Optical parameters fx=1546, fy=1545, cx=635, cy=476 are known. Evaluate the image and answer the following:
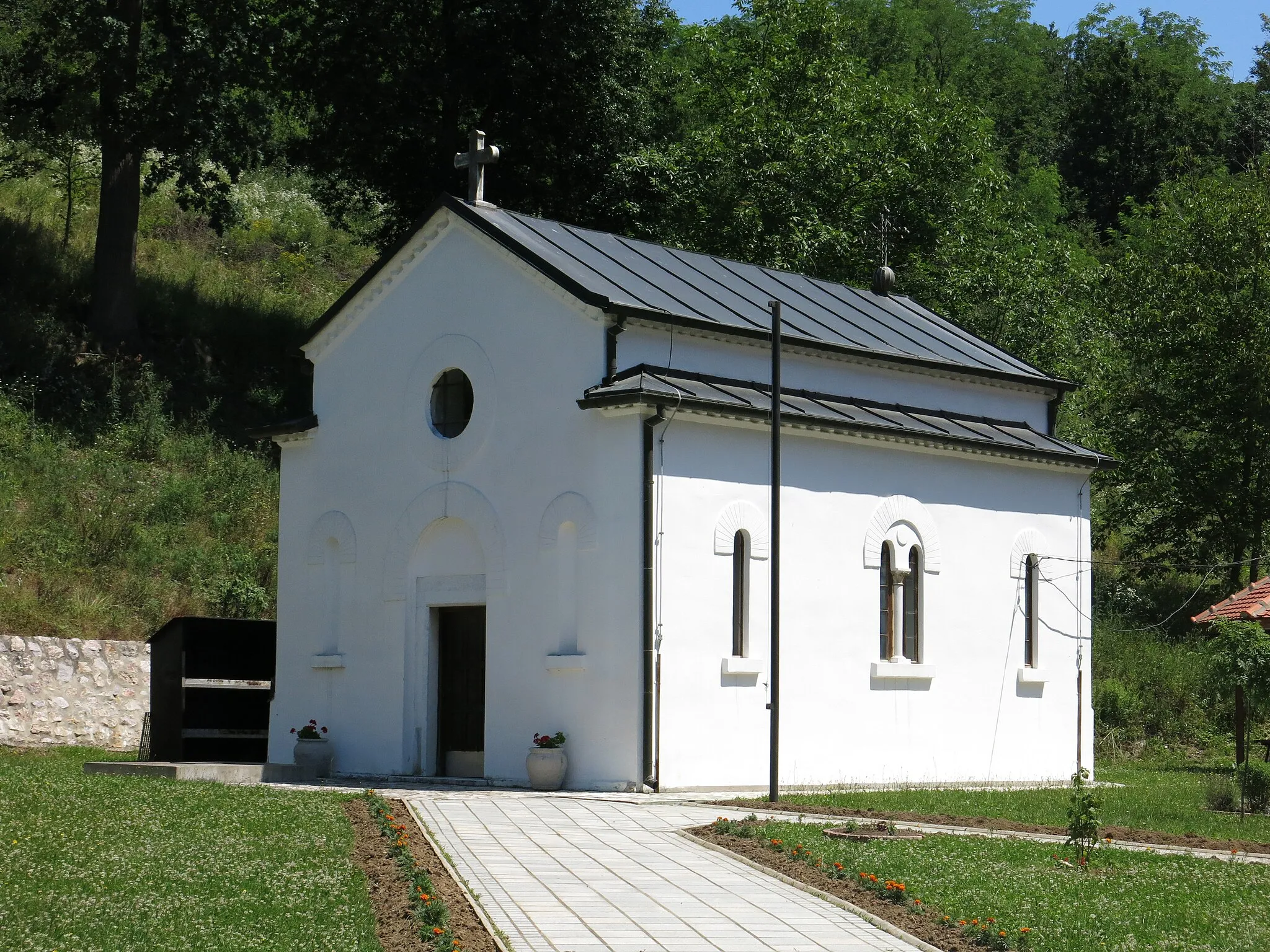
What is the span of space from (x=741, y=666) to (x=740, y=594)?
0.96 metres

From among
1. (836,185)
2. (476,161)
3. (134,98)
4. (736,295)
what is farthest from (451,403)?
(836,185)

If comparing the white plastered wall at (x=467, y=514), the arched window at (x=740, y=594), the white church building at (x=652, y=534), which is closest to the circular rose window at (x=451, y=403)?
the white church building at (x=652, y=534)

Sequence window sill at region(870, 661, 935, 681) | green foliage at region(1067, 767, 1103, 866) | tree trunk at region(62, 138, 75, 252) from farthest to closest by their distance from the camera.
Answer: tree trunk at region(62, 138, 75, 252), window sill at region(870, 661, 935, 681), green foliage at region(1067, 767, 1103, 866)

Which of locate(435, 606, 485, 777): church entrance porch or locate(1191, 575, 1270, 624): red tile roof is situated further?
locate(1191, 575, 1270, 624): red tile roof

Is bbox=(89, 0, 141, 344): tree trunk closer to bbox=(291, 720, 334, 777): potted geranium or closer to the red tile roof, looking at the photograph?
bbox=(291, 720, 334, 777): potted geranium

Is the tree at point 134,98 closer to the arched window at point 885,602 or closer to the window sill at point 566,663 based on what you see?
the window sill at point 566,663

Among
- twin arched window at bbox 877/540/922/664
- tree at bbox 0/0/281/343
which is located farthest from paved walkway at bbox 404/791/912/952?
tree at bbox 0/0/281/343

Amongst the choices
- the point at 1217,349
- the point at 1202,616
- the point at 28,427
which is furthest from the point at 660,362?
the point at 1217,349

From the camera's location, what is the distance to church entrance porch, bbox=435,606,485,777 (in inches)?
822

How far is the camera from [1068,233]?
191 feet

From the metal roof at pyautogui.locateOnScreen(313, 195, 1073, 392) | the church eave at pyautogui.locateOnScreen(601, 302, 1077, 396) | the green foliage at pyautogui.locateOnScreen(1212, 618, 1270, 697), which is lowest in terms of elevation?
the green foliage at pyautogui.locateOnScreen(1212, 618, 1270, 697)

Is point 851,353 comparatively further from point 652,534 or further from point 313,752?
point 313,752

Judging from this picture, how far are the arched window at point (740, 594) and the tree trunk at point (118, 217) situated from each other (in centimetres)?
1959

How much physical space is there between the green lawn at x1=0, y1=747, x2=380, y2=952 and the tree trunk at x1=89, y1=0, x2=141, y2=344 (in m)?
20.6
